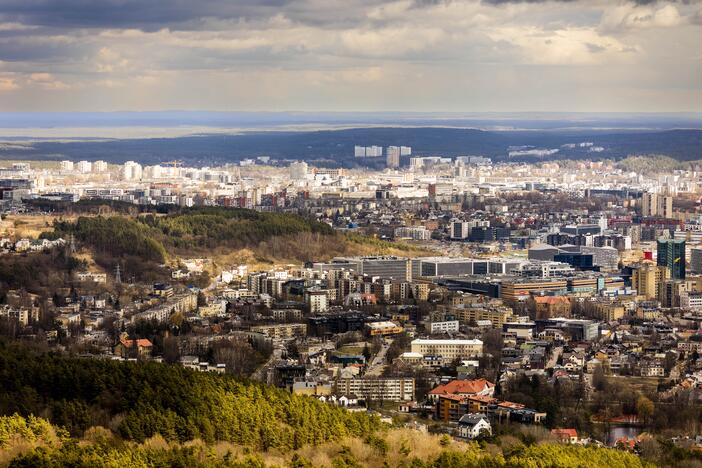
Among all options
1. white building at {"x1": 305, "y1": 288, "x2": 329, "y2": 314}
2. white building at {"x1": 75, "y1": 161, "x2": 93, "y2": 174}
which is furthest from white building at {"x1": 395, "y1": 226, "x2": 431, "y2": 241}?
white building at {"x1": 75, "y1": 161, "x2": 93, "y2": 174}

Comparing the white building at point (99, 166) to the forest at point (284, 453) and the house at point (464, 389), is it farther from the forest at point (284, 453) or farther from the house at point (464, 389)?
the forest at point (284, 453)

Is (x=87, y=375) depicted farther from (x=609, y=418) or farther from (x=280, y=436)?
(x=609, y=418)

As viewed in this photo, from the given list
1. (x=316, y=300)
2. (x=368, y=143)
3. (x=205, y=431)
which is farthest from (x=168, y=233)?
(x=368, y=143)

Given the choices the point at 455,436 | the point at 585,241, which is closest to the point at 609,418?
the point at 455,436

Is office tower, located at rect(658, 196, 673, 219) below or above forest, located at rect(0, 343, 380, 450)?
below

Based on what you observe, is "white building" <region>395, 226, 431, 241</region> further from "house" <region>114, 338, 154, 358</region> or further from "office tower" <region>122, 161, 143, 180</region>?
"office tower" <region>122, 161, 143, 180</region>

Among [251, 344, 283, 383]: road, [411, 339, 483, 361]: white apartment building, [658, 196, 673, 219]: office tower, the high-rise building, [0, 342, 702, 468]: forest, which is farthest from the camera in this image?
[658, 196, 673, 219]: office tower

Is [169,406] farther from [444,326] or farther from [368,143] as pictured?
[368,143]
